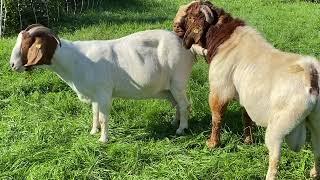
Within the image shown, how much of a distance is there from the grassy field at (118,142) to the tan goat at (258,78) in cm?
41

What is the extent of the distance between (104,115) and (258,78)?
1.97 m

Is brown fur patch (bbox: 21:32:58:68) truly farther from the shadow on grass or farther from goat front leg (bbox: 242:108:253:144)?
goat front leg (bbox: 242:108:253:144)

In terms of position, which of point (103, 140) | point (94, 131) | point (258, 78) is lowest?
point (94, 131)

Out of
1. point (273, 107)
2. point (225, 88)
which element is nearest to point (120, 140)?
point (225, 88)

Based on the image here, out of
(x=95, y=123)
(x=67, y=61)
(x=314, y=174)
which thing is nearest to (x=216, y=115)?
(x=314, y=174)

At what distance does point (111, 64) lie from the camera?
22.2 feet

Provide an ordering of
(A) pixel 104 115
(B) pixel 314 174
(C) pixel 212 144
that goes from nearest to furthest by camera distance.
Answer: (B) pixel 314 174, (C) pixel 212 144, (A) pixel 104 115

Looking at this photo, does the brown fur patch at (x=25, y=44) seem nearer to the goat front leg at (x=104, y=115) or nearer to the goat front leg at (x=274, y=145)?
the goat front leg at (x=104, y=115)

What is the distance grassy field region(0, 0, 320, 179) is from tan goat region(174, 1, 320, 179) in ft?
1.34

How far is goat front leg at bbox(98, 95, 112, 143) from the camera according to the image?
6.68 m

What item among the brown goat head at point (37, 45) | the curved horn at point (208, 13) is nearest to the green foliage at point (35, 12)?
the brown goat head at point (37, 45)

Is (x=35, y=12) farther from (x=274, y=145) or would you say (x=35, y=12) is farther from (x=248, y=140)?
(x=274, y=145)

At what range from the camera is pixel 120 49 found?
6879mm

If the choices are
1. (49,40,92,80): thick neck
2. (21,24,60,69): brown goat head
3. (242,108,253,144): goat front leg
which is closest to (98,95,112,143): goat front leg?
(49,40,92,80): thick neck
